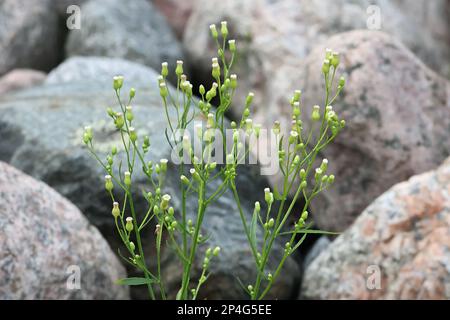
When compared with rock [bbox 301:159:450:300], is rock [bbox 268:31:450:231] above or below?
above

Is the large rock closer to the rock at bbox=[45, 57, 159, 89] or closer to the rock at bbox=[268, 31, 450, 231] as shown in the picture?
the rock at bbox=[268, 31, 450, 231]

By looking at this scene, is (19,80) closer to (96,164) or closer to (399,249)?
(96,164)

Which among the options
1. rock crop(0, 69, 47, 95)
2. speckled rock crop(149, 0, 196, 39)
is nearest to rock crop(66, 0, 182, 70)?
A: rock crop(0, 69, 47, 95)

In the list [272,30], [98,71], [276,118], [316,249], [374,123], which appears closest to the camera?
[374,123]

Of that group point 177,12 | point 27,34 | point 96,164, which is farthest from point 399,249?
point 177,12

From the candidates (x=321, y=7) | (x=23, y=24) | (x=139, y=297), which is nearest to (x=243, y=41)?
(x=321, y=7)

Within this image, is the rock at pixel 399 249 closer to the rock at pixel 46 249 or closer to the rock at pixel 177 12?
the rock at pixel 46 249

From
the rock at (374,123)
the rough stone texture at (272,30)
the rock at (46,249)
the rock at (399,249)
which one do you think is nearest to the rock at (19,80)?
the rough stone texture at (272,30)
